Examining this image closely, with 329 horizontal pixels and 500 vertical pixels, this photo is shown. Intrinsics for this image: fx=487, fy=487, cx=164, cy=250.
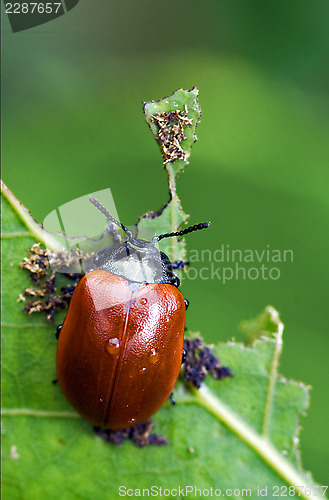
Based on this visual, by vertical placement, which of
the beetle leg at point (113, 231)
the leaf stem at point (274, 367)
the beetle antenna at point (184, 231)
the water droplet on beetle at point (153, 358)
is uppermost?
the beetle leg at point (113, 231)

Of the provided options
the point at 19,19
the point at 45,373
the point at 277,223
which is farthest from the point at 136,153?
the point at 45,373

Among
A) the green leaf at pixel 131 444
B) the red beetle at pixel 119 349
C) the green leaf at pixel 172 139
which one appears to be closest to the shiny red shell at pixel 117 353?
the red beetle at pixel 119 349

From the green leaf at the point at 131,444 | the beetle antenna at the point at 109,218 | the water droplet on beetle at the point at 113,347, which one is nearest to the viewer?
the water droplet on beetle at the point at 113,347

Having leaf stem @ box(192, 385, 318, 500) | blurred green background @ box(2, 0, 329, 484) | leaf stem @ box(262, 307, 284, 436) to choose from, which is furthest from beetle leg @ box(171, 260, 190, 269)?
leaf stem @ box(192, 385, 318, 500)

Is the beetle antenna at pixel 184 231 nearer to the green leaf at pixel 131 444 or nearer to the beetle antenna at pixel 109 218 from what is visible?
the beetle antenna at pixel 109 218

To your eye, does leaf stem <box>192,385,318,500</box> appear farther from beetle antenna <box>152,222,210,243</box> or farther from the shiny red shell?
beetle antenna <box>152,222,210,243</box>

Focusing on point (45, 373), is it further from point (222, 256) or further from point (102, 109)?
point (102, 109)
